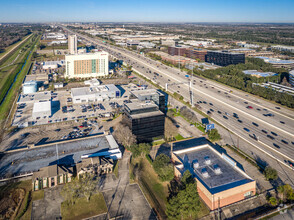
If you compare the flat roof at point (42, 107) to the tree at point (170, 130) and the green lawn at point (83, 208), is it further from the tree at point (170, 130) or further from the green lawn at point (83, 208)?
the green lawn at point (83, 208)

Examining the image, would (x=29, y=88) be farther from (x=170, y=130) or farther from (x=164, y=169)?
(x=164, y=169)

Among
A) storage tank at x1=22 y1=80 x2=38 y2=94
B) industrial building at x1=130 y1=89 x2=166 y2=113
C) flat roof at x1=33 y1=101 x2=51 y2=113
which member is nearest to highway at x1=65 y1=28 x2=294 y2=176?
industrial building at x1=130 y1=89 x2=166 y2=113

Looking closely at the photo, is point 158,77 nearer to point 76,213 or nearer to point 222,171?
point 222,171

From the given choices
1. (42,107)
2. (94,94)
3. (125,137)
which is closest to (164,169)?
(125,137)

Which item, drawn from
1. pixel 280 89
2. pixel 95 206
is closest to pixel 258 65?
pixel 280 89

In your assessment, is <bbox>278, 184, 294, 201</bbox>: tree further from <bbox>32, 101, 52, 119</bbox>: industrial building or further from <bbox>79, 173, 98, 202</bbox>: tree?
<bbox>32, 101, 52, 119</bbox>: industrial building

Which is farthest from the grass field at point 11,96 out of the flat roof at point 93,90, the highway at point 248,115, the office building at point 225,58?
the office building at point 225,58
